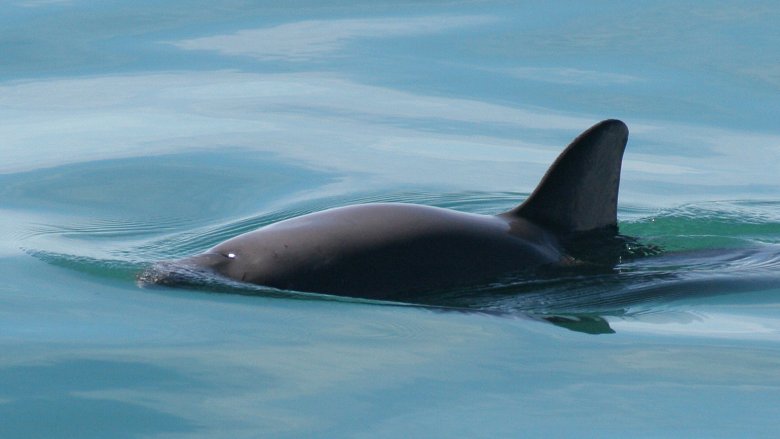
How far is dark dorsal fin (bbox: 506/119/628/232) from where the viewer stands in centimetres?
739

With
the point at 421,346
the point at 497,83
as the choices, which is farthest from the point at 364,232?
the point at 497,83

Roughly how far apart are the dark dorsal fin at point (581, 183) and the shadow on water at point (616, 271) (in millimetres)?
192

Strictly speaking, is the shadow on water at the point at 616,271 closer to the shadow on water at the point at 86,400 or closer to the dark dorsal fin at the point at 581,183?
the dark dorsal fin at the point at 581,183

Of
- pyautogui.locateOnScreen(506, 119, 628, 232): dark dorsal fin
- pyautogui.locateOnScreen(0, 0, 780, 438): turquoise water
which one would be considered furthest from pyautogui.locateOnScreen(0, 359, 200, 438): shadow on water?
pyautogui.locateOnScreen(506, 119, 628, 232): dark dorsal fin

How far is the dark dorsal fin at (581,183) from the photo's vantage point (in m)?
7.39

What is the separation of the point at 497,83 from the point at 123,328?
8716mm

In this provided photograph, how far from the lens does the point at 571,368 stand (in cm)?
573

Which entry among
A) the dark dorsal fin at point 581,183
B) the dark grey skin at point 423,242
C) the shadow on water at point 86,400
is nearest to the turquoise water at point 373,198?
the shadow on water at point 86,400

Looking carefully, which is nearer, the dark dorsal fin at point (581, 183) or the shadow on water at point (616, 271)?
the shadow on water at point (616, 271)

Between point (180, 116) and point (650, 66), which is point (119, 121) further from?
point (650, 66)

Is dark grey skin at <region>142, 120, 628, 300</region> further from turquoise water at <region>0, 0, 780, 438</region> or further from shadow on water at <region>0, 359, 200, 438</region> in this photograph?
shadow on water at <region>0, 359, 200, 438</region>

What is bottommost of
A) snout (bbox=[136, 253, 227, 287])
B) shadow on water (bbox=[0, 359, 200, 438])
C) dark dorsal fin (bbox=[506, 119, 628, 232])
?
shadow on water (bbox=[0, 359, 200, 438])

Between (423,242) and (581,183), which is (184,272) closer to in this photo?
(423,242)

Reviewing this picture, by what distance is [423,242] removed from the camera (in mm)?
6891
